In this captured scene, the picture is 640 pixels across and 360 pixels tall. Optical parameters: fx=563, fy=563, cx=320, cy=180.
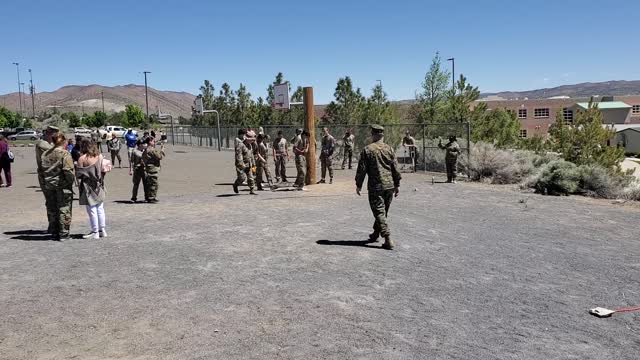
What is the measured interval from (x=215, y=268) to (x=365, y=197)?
781cm

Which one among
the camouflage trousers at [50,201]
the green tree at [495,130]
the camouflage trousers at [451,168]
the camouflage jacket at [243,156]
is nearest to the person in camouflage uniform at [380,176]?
the camouflage trousers at [50,201]

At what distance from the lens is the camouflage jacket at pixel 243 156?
583 inches

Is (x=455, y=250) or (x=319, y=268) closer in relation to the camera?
(x=319, y=268)

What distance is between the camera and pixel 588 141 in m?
18.7

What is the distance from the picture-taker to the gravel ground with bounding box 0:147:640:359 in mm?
5047

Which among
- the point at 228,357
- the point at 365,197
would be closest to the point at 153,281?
the point at 228,357

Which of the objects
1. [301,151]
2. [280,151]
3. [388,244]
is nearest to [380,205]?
[388,244]

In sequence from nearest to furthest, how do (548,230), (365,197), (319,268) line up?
(319,268)
(548,230)
(365,197)

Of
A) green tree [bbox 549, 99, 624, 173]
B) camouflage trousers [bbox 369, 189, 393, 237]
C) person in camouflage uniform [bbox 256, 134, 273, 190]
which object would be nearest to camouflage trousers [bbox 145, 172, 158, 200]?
person in camouflage uniform [bbox 256, 134, 273, 190]

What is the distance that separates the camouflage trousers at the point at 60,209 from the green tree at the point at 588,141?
51.8 ft

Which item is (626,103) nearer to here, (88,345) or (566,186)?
(566,186)

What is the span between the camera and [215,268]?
24.7 feet

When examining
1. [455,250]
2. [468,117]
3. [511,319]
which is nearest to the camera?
[511,319]

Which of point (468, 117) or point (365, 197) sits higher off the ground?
point (468, 117)
